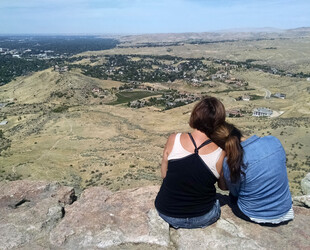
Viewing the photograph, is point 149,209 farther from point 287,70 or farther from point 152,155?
point 287,70

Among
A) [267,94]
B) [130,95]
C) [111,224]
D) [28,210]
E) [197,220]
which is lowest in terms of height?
[267,94]

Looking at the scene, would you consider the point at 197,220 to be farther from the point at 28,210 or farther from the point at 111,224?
the point at 28,210

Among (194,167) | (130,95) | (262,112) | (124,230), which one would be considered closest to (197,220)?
(194,167)

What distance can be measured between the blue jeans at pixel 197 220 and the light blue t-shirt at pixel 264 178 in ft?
1.85

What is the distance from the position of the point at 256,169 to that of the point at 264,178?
7.7 inches

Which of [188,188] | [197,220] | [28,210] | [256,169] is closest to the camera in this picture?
[256,169]

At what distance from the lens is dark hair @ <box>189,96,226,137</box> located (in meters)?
3.87

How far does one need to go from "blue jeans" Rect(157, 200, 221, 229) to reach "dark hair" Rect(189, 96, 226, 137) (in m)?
1.58

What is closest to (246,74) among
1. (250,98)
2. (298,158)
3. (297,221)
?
(250,98)

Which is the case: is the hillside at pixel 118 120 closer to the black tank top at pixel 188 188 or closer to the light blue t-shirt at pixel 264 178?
the black tank top at pixel 188 188

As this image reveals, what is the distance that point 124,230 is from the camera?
4.84 meters

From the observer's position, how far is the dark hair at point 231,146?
3834 mm

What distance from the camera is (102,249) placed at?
4.44 metres

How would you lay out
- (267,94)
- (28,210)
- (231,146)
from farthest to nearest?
(267,94), (28,210), (231,146)
